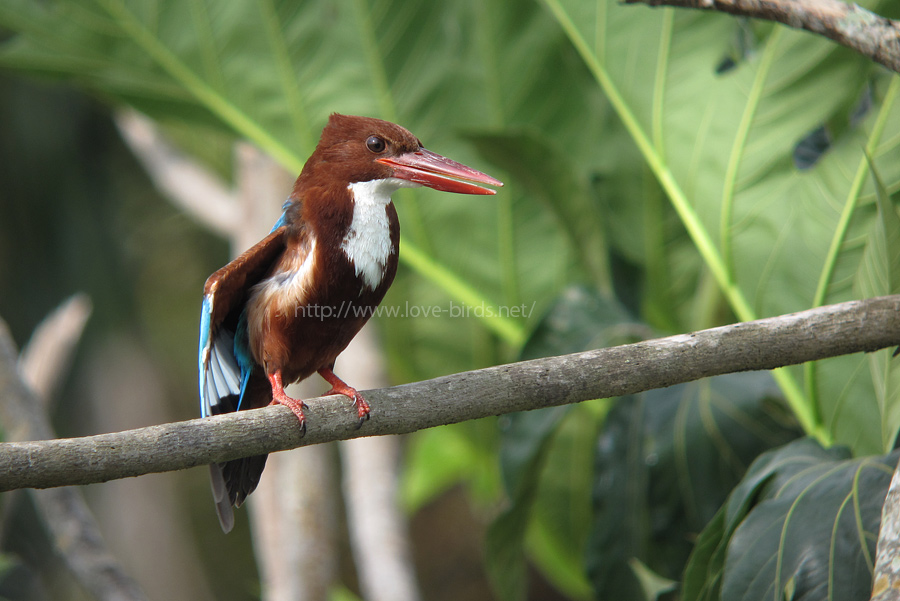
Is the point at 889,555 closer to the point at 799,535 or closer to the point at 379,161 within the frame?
the point at 799,535

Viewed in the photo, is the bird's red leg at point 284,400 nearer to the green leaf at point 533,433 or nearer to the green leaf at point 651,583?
the green leaf at point 533,433

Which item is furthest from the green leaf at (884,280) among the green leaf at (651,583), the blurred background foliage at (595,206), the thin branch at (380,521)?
the thin branch at (380,521)

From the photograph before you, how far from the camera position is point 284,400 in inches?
68.5

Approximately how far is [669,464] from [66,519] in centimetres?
188

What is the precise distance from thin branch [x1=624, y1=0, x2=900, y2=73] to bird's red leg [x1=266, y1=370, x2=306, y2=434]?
106cm

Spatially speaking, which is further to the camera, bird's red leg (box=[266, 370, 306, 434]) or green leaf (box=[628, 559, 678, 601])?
green leaf (box=[628, 559, 678, 601])

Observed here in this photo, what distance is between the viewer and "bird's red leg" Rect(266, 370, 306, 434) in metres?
1.53

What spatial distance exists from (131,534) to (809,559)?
229 inches

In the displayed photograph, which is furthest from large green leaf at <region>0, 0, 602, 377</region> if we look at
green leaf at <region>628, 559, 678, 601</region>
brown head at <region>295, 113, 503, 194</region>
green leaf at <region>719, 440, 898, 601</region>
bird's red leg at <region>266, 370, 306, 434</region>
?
green leaf at <region>719, 440, 898, 601</region>

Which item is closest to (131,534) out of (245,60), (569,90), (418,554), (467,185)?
(418,554)

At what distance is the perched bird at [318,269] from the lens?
5.95 ft

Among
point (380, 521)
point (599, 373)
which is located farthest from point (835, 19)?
point (380, 521)

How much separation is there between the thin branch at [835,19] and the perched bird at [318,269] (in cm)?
62

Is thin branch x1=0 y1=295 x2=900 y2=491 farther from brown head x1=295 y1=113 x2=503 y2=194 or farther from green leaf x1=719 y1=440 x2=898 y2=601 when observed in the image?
brown head x1=295 y1=113 x2=503 y2=194
